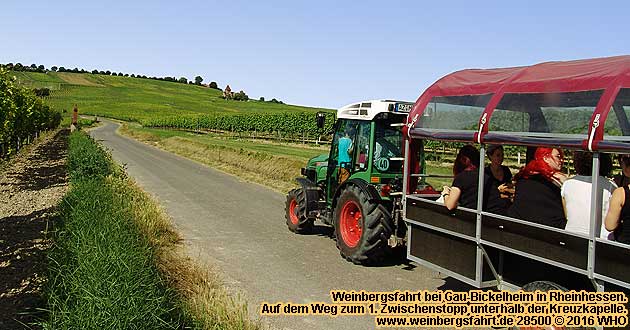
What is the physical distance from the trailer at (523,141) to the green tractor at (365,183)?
1.12 m

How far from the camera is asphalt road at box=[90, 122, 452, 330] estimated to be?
6.86 m

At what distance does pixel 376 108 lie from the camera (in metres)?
8.61

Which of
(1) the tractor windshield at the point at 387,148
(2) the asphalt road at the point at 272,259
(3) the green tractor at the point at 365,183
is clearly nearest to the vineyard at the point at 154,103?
(2) the asphalt road at the point at 272,259

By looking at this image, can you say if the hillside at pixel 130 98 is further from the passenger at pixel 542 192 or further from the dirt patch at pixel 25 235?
the passenger at pixel 542 192

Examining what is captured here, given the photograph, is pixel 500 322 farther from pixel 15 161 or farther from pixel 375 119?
pixel 15 161

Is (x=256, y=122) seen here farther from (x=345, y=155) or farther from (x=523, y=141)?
(x=523, y=141)

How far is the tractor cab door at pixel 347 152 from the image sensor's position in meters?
8.89

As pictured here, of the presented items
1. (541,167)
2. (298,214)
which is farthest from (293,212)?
→ (541,167)

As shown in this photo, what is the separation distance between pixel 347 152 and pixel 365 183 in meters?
1.19

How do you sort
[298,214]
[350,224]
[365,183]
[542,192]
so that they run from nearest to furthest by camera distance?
1. [542,192]
2. [365,183]
3. [350,224]
4. [298,214]

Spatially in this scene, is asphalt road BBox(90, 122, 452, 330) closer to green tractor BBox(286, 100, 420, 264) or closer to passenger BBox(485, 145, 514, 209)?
green tractor BBox(286, 100, 420, 264)

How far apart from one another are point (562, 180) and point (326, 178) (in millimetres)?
5295

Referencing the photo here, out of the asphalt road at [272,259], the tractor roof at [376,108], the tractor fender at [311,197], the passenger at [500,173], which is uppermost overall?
the tractor roof at [376,108]

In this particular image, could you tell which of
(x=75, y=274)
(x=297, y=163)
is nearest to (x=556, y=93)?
(x=75, y=274)
